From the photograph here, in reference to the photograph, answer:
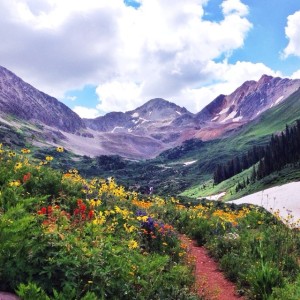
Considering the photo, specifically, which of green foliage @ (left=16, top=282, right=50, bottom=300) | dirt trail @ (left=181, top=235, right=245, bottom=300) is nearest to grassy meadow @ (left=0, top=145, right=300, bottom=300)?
green foliage @ (left=16, top=282, right=50, bottom=300)

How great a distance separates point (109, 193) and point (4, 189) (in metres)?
4.12

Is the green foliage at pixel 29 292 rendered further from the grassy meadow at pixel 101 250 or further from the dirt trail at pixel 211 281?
the dirt trail at pixel 211 281

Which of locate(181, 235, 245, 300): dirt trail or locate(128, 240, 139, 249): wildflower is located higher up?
locate(128, 240, 139, 249): wildflower

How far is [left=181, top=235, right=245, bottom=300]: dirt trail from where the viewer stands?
883 centimetres

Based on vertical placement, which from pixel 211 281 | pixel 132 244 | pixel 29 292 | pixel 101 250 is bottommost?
pixel 211 281

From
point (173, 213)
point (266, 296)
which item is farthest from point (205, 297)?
point (173, 213)

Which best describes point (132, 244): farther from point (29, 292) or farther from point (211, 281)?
point (29, 292)

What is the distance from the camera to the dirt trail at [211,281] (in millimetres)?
8828

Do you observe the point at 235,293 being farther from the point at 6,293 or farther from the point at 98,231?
the point at 6,293

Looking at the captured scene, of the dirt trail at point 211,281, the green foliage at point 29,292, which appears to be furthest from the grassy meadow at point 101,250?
the dirt trail at point 211,281

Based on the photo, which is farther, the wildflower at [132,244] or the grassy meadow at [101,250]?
the wildflower at [132,244]

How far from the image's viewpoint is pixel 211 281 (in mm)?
10320

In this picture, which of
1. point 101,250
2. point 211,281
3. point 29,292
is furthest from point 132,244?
point 29,292

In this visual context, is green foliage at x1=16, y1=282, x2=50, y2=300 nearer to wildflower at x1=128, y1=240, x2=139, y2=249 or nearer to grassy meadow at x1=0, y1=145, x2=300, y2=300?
grassy meadow at x1=0, y1=145, x2=300, y2=300
